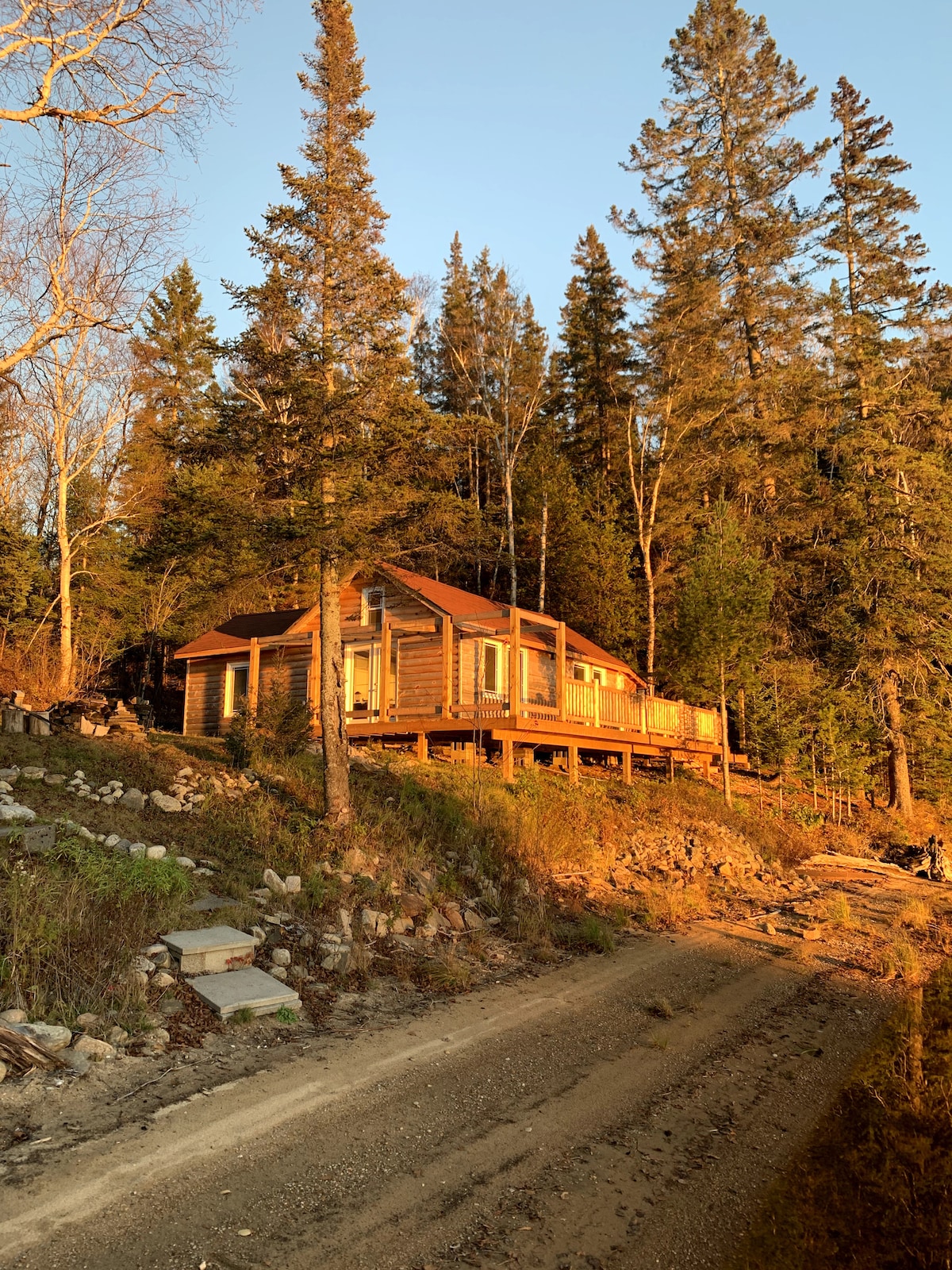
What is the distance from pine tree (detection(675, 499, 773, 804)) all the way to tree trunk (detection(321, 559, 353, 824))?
1213cm

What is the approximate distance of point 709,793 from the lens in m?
23.3

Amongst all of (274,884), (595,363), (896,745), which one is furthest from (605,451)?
(274,884)

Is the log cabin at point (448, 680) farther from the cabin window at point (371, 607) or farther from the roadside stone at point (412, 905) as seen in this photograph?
the roadside stone at point (412, 905)

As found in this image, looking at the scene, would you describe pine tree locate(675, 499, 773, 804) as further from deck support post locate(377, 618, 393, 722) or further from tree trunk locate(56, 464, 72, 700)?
A: tree trunk locate(56, 464, 72, 700)

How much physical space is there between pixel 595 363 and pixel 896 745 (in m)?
19.1

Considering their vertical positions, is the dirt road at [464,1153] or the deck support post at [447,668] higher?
the deck support post at [447,668]

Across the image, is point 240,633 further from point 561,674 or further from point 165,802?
point 165,802

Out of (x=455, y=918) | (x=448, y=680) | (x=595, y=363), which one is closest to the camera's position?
(x=455, y=918)

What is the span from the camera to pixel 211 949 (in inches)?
301

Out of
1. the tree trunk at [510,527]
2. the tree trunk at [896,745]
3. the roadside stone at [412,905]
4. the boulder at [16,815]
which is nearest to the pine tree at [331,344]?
the roadside stone at [412,905]

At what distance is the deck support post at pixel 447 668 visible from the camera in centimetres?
1819

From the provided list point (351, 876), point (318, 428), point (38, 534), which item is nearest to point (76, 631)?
point (38, 534)

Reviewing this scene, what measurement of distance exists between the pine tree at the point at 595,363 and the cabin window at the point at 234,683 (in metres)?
16.3

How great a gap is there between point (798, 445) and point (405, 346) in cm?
2134
